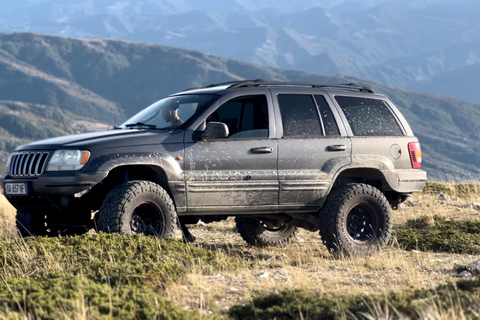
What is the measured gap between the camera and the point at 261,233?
10602 mm

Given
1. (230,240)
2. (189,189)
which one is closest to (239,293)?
(189,189)

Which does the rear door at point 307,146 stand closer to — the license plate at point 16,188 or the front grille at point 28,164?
the front grille at point 28,164

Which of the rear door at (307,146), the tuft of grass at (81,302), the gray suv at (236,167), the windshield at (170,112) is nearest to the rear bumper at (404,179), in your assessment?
the gray suv at (236,167)

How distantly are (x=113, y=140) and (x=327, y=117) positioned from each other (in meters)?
2.69

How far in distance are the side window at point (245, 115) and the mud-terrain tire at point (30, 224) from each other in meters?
2.30

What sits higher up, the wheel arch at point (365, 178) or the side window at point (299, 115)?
the side window at point (299, 115)

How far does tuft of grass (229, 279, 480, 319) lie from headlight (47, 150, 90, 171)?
2.76 metres

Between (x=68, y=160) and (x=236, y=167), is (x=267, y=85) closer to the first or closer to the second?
(x=236, y=167)

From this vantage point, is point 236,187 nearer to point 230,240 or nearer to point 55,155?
point 55,155

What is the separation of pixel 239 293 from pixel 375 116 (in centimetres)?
399

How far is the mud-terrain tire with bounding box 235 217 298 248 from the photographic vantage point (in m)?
10.6

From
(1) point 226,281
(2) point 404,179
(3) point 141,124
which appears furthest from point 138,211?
(2) point 404,179

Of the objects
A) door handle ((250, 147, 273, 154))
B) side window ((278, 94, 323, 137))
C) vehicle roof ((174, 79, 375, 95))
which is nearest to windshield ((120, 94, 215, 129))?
vehicle roof ((174, 79, 375, 95))

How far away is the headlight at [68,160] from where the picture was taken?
808 centimetres
